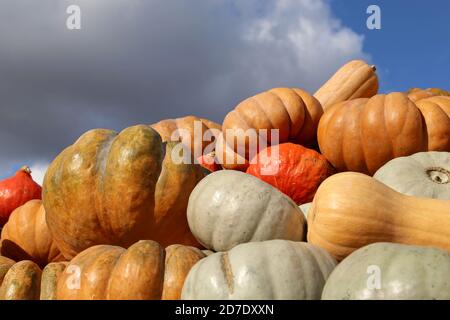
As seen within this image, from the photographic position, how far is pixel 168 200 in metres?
3.63

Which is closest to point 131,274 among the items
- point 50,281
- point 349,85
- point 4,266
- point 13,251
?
point 50,281

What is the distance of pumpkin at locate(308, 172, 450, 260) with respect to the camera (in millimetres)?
2893

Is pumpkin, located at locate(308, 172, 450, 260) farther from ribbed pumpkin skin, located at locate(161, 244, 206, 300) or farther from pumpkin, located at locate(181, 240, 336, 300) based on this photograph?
ribbed pumpkin skin, located at locate(161, 244, 206, 300)

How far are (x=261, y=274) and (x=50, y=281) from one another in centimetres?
156

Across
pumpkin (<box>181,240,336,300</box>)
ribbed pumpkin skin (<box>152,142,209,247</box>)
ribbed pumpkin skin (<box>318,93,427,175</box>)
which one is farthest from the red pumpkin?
pumpkin (<box>181,240,336,300</box>)

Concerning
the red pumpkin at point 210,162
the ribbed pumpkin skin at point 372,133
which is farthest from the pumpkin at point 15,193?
the ribbed pumpkin skin at point 372,133

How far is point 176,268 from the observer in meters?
2.79

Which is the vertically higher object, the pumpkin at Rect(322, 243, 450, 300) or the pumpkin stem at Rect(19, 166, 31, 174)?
the pumpkin at Rect(322, 243, 450, 300)

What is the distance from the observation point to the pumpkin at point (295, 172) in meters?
4.55

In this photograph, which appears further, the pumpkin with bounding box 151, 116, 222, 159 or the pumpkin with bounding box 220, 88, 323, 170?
the pumpkin with bounding box 151, 116, 222, 159

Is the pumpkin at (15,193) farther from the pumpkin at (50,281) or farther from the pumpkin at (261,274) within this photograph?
the pumpkin at (261,274)

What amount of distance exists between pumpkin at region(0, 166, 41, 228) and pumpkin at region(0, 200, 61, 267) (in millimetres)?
1685

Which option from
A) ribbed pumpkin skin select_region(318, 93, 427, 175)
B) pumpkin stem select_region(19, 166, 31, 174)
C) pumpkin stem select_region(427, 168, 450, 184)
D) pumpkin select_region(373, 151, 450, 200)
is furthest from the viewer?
pumpkin stem select_region(19, 166, 31, 174)
